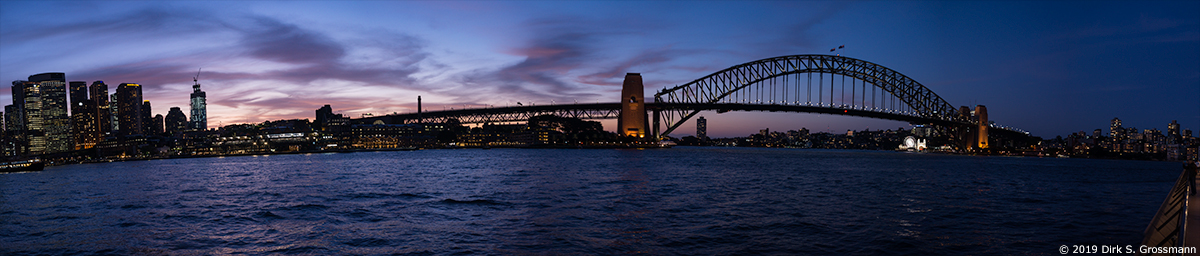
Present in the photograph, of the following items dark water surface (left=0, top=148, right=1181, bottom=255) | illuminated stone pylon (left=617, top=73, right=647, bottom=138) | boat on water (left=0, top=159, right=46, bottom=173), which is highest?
illuminated stone pylon (left=617, top=73, right=647, bottom=138)

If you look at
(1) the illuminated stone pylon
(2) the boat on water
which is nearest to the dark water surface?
(2) the boat on water

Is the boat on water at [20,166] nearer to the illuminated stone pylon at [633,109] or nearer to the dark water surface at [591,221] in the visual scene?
the dark water surface at [591,221]

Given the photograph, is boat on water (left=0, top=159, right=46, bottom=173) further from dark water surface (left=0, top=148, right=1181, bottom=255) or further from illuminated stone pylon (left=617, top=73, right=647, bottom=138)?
illuminated stone pylon (left=617, top=73, right=647, bottom=138)

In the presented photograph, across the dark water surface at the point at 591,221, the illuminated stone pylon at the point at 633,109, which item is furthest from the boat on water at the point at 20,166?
the illuminated stone pylon at the point at 633,109

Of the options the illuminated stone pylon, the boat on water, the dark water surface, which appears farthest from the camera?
the illuminated stone pylon

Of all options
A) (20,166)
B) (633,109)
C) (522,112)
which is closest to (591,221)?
(633,109)

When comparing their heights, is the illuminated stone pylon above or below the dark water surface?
above

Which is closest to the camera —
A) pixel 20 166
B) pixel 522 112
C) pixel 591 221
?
pixel 591 221

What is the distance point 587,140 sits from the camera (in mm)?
137625

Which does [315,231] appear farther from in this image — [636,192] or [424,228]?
[636,192]

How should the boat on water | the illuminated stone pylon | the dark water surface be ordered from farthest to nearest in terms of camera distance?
the illuminated stone pylon < the boat on water < the dark water surface

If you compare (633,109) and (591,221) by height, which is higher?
(633,109)

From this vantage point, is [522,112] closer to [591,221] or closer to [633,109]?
[633,109]

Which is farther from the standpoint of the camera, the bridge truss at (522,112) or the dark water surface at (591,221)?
the bridge truss at (522,112)
